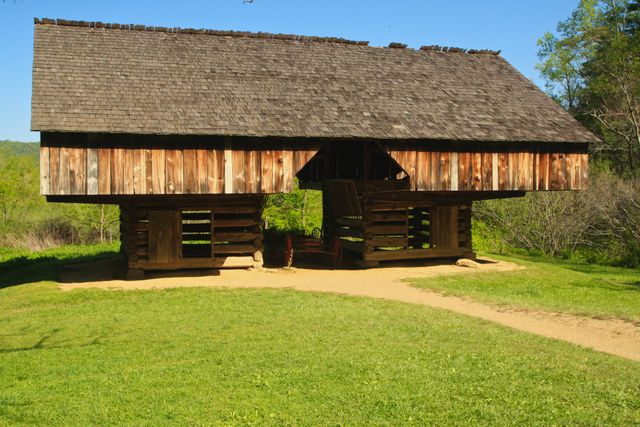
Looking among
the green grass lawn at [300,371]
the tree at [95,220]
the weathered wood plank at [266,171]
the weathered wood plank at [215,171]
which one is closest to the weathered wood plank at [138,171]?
the weathered wood plank at [215,171]

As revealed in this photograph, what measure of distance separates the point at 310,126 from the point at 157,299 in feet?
19.4

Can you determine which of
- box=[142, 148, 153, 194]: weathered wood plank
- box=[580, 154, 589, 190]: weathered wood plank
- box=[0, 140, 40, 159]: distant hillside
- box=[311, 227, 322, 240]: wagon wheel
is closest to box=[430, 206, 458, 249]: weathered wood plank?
box=[580, 154, 589, 190]: weathered wood plank

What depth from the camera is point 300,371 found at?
328 inches

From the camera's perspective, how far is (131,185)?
52.6 feet

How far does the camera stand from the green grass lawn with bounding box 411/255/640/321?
540 inches

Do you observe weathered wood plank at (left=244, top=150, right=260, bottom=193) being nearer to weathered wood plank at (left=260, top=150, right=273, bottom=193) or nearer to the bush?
weathered wood plank at (left=260, top=150, right=273, bottom=193)

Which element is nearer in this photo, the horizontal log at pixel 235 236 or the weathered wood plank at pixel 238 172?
the weathered wood plank at pixel 238 172

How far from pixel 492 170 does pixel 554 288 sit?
3.79 metres

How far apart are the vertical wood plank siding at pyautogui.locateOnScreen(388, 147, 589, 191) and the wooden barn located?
0.04m

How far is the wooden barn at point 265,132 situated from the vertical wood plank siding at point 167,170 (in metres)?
0.03

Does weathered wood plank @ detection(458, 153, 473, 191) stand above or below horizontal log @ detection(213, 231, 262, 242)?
above

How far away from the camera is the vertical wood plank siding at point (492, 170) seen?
1838cm

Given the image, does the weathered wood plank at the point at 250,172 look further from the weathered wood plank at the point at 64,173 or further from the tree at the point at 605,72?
the tree at the point at 605,72

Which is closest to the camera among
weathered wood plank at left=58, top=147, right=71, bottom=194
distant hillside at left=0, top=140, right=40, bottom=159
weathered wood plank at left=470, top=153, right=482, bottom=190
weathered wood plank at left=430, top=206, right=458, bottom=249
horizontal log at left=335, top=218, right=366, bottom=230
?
weathered wood plank at left=58, top=147, right=71, bottom=194
